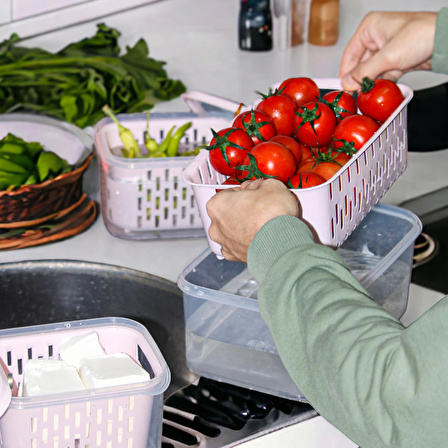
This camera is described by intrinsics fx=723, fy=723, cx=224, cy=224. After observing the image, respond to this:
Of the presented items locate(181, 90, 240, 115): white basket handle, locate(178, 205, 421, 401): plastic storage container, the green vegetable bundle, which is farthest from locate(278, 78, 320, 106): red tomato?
the green vegetable bundle

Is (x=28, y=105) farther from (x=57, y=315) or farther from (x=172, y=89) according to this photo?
(x=57, y=315)

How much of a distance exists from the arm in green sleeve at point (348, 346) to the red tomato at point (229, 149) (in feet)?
0.62

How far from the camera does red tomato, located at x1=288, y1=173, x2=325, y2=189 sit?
34.8 inches

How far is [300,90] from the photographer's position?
1.08 metres

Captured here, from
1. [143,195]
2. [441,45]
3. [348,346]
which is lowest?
[143,195]

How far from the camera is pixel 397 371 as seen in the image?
0.63m

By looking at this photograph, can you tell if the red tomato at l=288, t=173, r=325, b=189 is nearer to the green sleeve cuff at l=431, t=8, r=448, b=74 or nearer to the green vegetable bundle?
the green sleeve cuff at l=431, t=8, r=448, b=74

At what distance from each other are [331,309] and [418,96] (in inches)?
39.6

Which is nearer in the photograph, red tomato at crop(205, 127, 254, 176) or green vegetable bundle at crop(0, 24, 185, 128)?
red tomato at crop(205, 127, 254, 176)

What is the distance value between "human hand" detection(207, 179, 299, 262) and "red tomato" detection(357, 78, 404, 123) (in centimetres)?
28

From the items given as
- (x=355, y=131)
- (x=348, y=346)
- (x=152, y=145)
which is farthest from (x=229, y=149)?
(x=152, y=145)

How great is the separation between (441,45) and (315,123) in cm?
41

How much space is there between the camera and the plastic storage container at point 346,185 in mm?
869

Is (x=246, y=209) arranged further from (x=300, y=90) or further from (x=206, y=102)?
(x=206, y=102)
